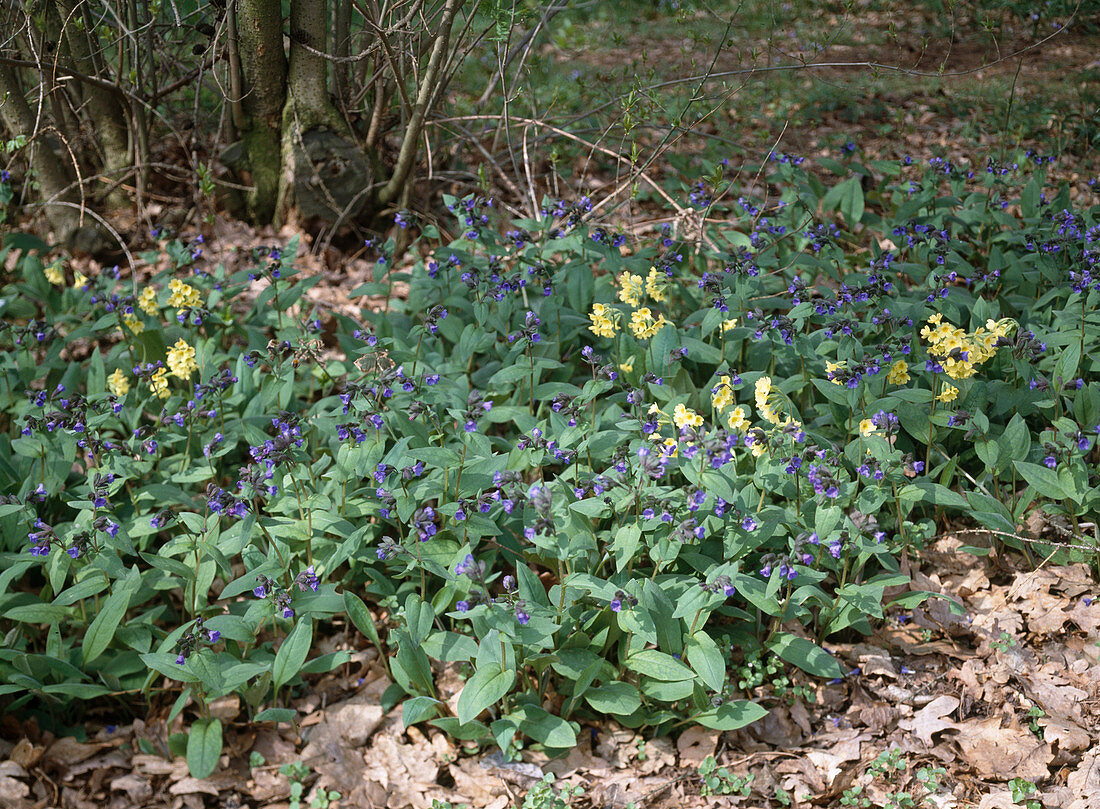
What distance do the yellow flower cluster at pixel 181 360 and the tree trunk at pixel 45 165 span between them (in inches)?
46.4

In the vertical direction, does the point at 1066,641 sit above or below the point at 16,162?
below

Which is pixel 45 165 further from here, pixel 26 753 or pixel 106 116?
pixel 26 753

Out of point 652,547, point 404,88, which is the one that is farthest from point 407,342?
point 652,547

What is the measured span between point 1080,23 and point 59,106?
8.38 m

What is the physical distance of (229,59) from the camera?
471 cm

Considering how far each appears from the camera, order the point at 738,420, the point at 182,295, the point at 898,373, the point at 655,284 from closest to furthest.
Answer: the point at 738,420 < the point at 898,373 < the point at 655,284 < the point at 182,295

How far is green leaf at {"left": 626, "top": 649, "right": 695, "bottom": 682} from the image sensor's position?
261 cm

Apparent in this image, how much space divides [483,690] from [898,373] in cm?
207

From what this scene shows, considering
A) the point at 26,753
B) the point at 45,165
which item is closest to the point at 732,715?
the point at 26,753

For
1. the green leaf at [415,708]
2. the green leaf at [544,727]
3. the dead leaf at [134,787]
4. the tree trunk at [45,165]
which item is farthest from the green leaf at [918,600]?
the tree trunk at [45,165]

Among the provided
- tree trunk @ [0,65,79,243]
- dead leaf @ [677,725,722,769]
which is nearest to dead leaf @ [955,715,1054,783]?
dead leaf @ [677,725,722,769]

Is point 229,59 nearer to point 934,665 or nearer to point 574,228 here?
point 574,228

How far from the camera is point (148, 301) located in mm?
4160

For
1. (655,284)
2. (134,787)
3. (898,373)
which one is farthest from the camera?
(655,284)
